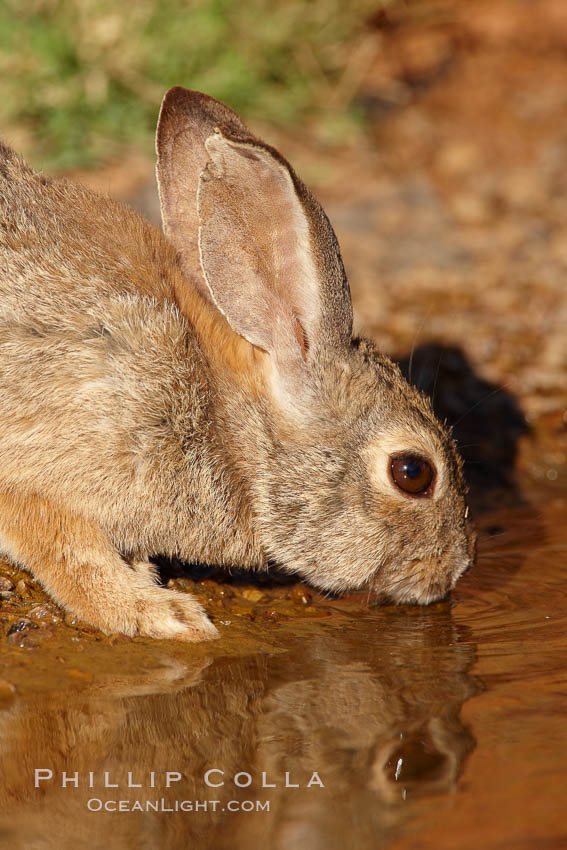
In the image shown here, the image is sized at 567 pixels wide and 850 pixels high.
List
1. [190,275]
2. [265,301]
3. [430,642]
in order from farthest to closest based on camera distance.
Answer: [190,275] < [265,301] < [430,642]

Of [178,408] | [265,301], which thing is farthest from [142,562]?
[265,301]

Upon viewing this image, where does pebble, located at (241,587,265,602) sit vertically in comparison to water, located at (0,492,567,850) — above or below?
above

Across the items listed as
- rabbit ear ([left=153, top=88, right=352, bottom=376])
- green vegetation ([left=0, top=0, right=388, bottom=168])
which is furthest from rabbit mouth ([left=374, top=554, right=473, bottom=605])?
green vegetation ([left=0, top=0, right=388, bottom=168])

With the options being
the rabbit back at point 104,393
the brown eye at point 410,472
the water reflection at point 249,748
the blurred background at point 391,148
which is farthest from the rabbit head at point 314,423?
the blurred background at point 391,148

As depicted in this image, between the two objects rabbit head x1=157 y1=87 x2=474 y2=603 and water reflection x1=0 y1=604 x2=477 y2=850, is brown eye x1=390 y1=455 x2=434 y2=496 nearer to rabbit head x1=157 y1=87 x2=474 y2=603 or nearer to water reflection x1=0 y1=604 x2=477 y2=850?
rabbit head x1=157 y1=87 x2=474 y2=603

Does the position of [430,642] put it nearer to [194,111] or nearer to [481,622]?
[481,622]

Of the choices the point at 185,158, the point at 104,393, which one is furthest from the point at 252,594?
the point at 185,158
